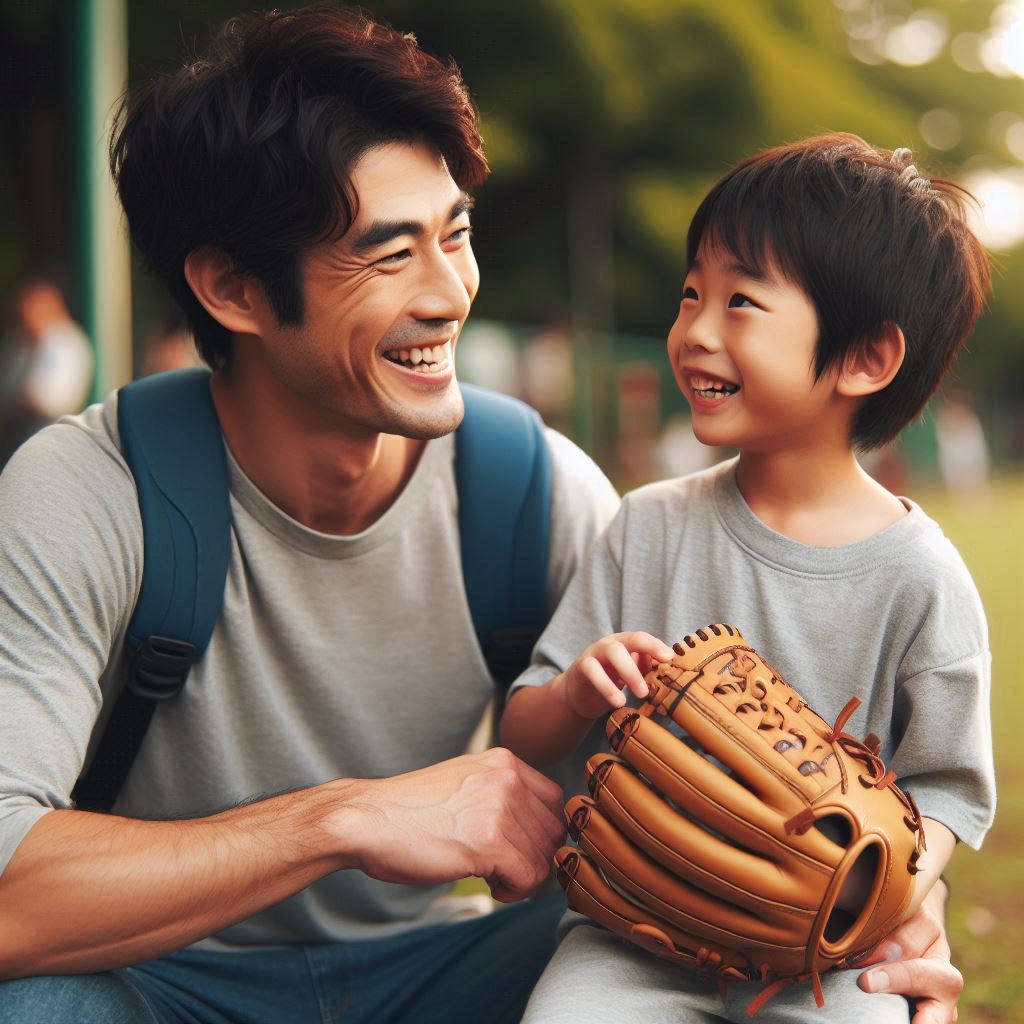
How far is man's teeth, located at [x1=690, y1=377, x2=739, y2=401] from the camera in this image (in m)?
2.15

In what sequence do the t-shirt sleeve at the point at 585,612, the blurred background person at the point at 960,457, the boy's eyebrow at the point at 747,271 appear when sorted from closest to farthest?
1. the boy's eyebrow at the point at 747,271
2. the t-shirt sleeve at the point at 585,612
3. the blurred background person at the point at 960,457

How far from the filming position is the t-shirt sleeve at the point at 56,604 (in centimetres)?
205

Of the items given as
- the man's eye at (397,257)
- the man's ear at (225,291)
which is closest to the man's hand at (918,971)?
the man's eye at (397,257)

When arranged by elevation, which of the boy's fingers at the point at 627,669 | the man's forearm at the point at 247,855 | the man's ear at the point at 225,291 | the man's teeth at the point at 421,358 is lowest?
the man's forearm at the point at 247,855

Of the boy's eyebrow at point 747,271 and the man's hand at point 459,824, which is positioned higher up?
the boy's eyebrow at point 747,271

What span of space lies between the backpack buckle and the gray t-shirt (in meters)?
0.06

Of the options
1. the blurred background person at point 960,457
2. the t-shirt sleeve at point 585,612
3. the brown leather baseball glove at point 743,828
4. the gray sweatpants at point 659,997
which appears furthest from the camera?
the blurred background person at point 960,457

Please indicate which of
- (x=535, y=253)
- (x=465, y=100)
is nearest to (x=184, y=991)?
(x=465, y=100)

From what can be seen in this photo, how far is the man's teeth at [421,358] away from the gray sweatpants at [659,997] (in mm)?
1057

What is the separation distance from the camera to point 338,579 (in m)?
2.54

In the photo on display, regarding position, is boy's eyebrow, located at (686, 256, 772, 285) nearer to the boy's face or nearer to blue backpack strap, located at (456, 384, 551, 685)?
the boy's face

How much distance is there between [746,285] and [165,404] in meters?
1.13

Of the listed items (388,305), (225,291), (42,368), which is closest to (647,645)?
(388,305)

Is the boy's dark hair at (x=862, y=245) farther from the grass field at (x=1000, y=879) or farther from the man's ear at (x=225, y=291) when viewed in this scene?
the grass field at (x=1000, y=879)
